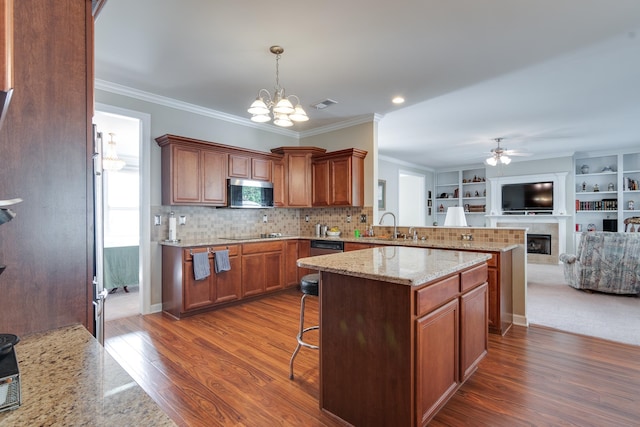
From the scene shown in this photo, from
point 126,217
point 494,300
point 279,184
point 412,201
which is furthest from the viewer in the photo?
point 412,201

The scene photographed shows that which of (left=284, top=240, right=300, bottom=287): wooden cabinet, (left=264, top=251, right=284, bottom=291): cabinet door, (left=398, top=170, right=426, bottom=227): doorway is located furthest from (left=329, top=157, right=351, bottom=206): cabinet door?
(left=398, top=170, right=426, bottom=227): doorway

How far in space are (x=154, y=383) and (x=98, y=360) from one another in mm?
1776

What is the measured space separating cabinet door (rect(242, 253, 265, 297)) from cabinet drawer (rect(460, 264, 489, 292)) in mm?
2896

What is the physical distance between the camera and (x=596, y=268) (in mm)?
4809

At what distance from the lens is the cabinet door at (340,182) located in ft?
16.1

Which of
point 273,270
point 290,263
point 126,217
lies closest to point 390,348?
point 273,270

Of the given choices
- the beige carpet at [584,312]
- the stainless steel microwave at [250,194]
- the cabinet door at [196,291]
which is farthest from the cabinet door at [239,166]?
the beige carpet at [584,312]

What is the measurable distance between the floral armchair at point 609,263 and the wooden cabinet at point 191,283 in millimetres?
5110

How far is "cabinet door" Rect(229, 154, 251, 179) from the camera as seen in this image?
4.58 metres

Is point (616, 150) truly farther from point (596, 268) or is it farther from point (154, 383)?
point (154, 383)

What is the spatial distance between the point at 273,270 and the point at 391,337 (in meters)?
3.18

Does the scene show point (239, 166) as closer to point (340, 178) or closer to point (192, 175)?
point (192, 175)

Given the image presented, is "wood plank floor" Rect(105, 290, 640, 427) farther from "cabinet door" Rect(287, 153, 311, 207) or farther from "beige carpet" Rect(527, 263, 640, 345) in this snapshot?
"cabinet door" Rect(287, 153, 311, 207)

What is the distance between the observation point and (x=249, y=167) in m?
4.82
